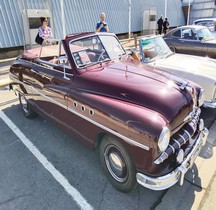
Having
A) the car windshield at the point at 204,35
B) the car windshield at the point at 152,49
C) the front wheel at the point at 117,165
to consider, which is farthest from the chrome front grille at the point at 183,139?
the car windshield at the point at 204,35

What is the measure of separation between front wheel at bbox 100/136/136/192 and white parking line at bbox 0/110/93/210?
440 millimetres

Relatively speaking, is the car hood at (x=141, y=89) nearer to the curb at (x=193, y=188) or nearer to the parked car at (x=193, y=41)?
the curb at (x=193, y=188)

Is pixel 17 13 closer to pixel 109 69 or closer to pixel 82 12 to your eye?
pixel 82 12

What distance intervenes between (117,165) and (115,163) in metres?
0.04

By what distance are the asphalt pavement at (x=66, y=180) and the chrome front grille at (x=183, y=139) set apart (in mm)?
571

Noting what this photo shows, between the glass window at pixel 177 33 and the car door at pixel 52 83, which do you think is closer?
the car door at pixel 52 83

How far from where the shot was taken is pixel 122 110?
7.95 ft

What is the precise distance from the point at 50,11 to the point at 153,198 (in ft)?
34.9

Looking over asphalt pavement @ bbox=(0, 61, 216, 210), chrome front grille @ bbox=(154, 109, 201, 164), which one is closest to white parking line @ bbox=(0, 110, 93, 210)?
asphalt pavement @ bbox=(0, 61, 216, 210)

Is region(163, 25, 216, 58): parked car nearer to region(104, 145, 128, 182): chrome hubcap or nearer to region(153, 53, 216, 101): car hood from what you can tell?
region(153, 53, 216, 101): car hood

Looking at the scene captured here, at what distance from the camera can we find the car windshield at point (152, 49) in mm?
5098

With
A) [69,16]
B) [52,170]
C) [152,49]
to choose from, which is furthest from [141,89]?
[69,16]

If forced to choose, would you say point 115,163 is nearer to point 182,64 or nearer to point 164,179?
point 164,179

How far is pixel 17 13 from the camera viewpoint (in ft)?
32.0
